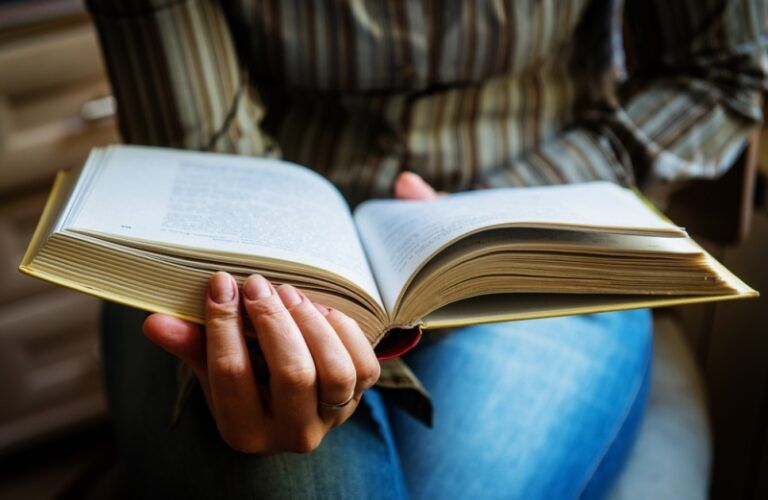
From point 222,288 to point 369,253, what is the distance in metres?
0.13

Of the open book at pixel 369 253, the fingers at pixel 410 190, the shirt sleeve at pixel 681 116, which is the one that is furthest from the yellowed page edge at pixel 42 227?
the shirt sleeve at pixel 681 116

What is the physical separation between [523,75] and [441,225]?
35cm

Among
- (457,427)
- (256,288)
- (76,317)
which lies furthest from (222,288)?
(76,317)

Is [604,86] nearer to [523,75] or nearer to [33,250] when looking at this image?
[523,75]

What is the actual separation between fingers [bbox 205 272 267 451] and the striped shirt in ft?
0.89

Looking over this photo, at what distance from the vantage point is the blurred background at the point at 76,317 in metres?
0.74

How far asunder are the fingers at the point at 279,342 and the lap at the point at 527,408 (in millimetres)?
195

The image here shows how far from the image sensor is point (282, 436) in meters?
0.41

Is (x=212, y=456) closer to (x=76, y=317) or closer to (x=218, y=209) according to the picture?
(x=218, y=209)

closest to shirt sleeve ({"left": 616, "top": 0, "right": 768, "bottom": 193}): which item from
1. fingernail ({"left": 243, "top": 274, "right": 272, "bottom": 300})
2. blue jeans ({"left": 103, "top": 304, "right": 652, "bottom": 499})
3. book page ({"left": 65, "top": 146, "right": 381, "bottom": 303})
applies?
blue jeans ({"left": 103, "top": 304, "right": 652, "bottom": 499})

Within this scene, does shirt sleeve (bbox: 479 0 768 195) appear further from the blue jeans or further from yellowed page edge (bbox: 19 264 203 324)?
yellowed page edge (bbox: 19 264 203 324)

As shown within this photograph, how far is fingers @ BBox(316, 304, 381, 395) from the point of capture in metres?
0.38

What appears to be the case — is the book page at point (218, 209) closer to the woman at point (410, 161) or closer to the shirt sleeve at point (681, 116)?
the woman at point (410, 161)

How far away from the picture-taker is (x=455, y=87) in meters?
0.69
